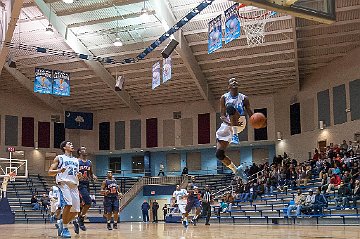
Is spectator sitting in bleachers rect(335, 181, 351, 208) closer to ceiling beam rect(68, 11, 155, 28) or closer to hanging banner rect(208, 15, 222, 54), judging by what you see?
hanging banner rect(208, 15, 222, 54)

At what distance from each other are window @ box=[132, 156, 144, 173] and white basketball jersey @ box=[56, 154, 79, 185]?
A: 32.5m

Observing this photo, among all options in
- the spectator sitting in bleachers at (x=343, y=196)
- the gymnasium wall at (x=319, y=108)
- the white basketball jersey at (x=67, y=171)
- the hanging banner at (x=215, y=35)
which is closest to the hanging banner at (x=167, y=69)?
the hanging banner at (x=215, y=35)

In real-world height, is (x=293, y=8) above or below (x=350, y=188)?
above

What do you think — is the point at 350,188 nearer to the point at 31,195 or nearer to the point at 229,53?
the point at 229,53

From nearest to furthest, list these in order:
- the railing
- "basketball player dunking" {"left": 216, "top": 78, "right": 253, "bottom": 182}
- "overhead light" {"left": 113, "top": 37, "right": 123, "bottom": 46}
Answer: "basketball player dunking" {"left": 216, "top": 78, "right": 253, "bottom": 182} < "overhead light" {"left": 113, "top": 37, "right": 123, "bottom": 46} < the railing

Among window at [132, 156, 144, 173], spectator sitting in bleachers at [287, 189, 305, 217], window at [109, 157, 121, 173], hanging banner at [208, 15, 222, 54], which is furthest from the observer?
window at [109, 157, 121, 173]

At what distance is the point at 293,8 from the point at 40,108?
36099mm

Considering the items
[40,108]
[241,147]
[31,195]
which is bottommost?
[31,195]

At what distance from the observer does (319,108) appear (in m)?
34.2

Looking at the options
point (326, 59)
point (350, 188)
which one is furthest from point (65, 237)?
point (326, 59)

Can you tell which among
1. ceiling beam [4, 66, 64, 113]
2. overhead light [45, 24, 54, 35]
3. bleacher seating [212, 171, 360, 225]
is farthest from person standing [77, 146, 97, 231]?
ceiling beam [4, 66, 64, 113]

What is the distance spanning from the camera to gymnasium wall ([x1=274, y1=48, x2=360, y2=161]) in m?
31.5

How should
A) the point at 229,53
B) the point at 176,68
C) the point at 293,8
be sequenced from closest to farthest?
the point at 293,8 → the point at 229,53 → the point at 176,68

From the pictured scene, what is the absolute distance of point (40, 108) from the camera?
4206cm
